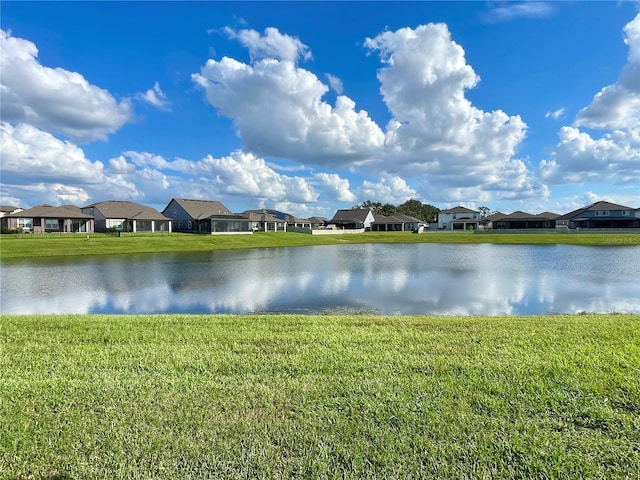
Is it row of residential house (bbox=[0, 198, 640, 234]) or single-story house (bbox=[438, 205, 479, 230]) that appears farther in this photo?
single-story house (bbox=[438, 205, 479, 230])

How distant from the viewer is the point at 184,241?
42469 millimetres

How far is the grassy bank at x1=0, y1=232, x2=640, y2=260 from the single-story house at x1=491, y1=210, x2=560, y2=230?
18281 mm

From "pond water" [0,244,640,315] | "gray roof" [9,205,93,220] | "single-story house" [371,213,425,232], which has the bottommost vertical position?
"pond water" [0,244,640,315]

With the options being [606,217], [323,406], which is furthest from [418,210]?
[323,406]

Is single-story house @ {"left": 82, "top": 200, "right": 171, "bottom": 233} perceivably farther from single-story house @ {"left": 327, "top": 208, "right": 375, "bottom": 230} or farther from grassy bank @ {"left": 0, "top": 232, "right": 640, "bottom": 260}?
single-story house @ {"left": 327, "top": 208, "right": 375, "bottom": 230}

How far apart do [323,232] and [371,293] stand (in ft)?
172

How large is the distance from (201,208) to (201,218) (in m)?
4.23

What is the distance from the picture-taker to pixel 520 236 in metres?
55.3

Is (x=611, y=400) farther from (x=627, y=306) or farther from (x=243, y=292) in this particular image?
(x=243, y=292)

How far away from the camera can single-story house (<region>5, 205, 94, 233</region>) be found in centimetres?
4634

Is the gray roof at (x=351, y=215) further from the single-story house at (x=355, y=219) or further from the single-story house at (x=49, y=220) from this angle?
the single-story house at (x=49, y=220)

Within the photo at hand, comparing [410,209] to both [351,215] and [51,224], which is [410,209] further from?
[51,224]

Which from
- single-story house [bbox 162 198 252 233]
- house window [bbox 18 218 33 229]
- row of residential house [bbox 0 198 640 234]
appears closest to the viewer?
house window [bbox 18 218 33 229]

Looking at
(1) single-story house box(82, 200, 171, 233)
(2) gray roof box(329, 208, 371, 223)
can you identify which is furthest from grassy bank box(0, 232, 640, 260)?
(2) gray roof box(329, 208, 371, 223)
